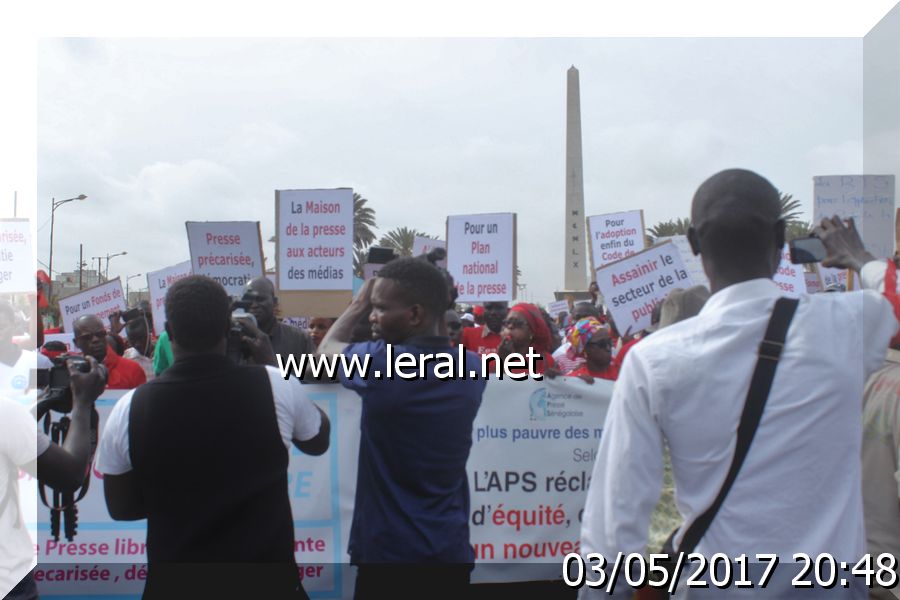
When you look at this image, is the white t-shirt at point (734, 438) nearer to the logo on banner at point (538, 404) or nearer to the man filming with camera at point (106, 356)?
the logo on banner at point (538, 404)

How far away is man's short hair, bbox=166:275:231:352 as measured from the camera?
253 centimetres

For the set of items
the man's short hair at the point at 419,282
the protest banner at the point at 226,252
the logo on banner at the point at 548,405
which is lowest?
the logo on banner at the point at 548,405

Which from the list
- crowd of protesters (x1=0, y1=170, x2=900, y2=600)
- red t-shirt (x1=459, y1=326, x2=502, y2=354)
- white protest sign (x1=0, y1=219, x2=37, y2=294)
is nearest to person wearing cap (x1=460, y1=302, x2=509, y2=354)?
red t-shirt (x1=459, y1=326, x2=502, y2=354)

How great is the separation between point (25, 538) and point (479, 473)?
2312 mm

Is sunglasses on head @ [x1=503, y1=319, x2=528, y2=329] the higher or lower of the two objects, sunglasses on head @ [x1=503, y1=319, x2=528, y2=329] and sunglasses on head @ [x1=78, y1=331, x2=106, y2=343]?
the higher

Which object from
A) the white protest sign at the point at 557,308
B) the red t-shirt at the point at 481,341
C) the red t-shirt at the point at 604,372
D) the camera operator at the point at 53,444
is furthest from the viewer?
the white protest sign at the point at 557,308

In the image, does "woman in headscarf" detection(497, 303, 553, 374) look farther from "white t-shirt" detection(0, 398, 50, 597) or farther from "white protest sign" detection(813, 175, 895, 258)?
"white t-shirt" detection(0, 398, 50, 597)

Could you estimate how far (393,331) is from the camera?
2.80 m

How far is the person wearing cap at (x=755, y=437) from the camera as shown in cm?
179

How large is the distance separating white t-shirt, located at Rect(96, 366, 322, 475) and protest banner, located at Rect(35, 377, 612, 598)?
5.71ft

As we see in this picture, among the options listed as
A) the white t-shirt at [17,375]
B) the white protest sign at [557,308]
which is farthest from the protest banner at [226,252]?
the white protest sign at [557,308]

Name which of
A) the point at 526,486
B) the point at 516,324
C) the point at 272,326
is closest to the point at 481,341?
the point at 516,324

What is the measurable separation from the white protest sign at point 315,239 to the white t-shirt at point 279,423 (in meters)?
3.60

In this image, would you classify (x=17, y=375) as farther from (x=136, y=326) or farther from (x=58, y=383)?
(x=136, y=326)
